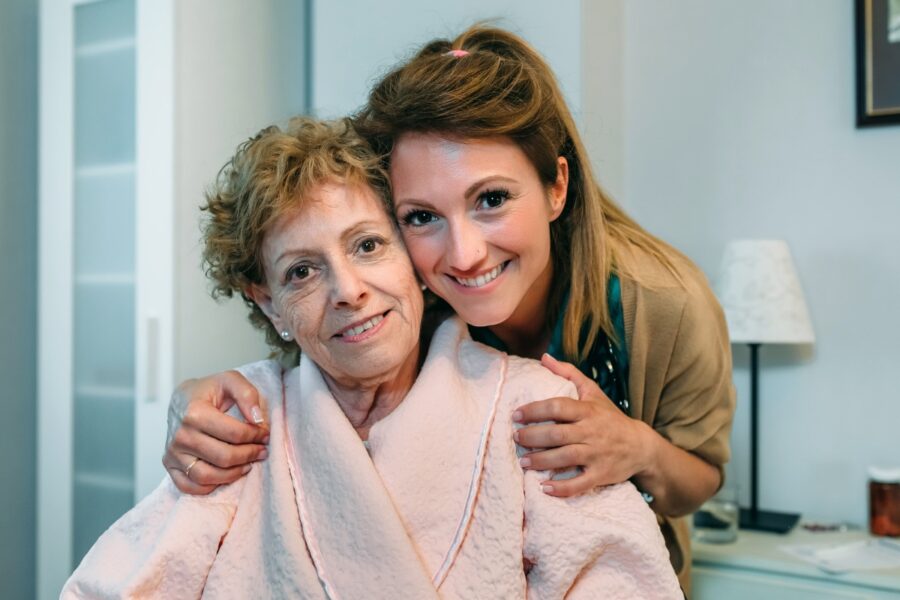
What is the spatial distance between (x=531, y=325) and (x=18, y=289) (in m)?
2.01

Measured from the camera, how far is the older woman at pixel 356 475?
1.04 m

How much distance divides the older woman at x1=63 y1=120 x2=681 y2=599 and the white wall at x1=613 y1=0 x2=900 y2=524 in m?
1.44

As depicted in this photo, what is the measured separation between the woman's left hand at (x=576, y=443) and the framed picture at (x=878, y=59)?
156cm

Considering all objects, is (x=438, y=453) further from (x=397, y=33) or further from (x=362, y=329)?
(x=397, y=33)

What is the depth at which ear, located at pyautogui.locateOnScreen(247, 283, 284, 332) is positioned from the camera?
1236 millimetres

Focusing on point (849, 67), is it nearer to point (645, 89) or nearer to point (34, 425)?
point (645, 89)

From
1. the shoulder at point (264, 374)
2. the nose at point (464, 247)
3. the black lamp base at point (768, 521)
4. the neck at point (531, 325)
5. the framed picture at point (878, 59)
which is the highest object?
the framed picture at point (878, 59)

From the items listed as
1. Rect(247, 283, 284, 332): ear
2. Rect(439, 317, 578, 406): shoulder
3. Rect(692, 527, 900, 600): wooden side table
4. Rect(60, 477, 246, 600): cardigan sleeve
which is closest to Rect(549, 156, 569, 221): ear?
Rect(439, 317, 578, 406): shoulder

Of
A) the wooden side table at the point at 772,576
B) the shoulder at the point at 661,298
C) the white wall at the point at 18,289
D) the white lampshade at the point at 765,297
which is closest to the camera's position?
the shoulder at the point at 661,298

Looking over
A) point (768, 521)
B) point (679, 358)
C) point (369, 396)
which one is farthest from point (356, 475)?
point (768, 521)

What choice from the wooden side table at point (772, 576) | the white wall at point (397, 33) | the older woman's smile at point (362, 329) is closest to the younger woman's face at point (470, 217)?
the older woman's smile at point (362, 329)

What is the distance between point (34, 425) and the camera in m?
2.74

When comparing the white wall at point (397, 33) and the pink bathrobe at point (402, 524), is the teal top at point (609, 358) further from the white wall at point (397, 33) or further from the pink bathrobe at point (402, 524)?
the white wall at point (397, 33)

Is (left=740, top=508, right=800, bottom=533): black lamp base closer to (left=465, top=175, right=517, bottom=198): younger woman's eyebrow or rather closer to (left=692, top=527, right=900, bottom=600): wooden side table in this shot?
(left=692, top=527, right=900, bottom=600): wooden side table
